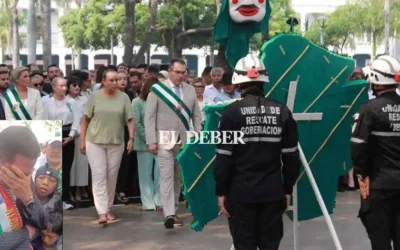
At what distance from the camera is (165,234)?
29.6 feet

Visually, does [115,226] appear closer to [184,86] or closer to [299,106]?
[184,86]

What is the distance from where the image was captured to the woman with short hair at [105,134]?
9570 mm

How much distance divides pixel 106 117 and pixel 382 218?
4500mm

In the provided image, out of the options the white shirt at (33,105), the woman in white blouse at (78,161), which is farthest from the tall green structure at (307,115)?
the woman in white blouse at (78,161)

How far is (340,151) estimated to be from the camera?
23.9 ft

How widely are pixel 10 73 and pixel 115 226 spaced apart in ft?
8.36

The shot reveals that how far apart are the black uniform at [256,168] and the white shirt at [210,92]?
5176 mm

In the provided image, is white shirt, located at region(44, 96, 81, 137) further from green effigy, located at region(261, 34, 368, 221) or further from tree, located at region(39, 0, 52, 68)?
tree, located at region(39, 0, 52, 68)

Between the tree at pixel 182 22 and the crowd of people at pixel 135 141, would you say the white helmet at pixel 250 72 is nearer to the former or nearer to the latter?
the crowd of people at pixel 135 141

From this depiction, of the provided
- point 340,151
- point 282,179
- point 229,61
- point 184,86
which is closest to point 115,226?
point 184,86

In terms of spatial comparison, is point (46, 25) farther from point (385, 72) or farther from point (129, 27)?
point (385, 72)

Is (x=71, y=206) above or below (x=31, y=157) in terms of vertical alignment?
below

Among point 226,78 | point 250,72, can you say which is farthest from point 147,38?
point 250,72

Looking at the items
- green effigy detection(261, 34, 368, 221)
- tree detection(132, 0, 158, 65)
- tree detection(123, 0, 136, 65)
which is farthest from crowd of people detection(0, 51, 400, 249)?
tree detection(132, 0, 158, 65)
